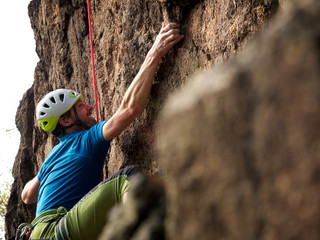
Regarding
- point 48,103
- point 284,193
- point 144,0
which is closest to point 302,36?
point 284,193

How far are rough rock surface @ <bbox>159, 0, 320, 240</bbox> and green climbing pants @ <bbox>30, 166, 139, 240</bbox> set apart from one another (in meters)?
2.56

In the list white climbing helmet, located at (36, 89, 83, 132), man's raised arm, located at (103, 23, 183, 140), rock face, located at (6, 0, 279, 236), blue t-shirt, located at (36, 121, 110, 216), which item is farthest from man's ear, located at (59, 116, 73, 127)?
man's raised arm, located at (103, 23, 183, 140)

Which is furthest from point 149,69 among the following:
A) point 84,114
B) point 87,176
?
point 87,176

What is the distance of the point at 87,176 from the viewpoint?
4.05 metres

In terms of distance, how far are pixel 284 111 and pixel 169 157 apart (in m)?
0.34

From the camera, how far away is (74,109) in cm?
494

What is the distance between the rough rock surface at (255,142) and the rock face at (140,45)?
2.65 meters

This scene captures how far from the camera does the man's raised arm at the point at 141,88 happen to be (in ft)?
13.2

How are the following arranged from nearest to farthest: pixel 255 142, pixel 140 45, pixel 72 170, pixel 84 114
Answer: pixel 255 142
pixel 72 170
pixel 140 45
pixel 84 114

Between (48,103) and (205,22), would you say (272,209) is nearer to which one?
(205,22)

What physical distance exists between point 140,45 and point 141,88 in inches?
33.1

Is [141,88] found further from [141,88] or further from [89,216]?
[89,216]

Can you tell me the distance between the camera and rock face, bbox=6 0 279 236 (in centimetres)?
357

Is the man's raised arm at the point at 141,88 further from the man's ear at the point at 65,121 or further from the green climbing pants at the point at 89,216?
the man's ear at the point at 65,121
